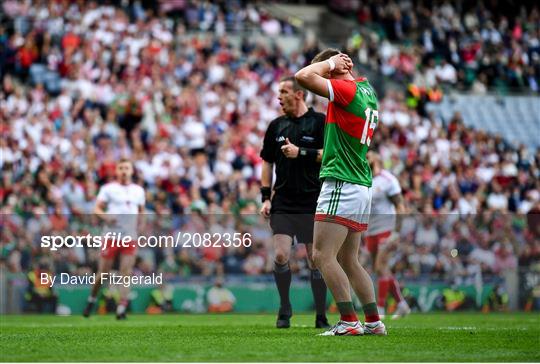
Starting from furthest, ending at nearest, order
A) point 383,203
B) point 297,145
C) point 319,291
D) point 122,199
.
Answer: point 383,203 → point 122,199 → point 319,291 → point 297,145

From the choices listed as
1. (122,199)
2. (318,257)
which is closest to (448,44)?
(122,199)

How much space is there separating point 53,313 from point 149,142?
7.94 m

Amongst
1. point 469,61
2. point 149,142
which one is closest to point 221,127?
point 149,142

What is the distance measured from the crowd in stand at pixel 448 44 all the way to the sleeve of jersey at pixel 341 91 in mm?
22475

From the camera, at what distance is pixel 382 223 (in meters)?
18.0

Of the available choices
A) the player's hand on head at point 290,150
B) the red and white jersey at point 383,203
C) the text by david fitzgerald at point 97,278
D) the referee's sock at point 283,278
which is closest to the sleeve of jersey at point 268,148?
the player's hand on head at point 290,150

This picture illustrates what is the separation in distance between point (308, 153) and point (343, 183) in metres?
2.13

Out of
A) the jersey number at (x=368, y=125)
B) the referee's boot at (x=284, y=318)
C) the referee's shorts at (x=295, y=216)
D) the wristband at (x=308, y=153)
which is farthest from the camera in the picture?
the referee's shorts at (x=295, y=216)

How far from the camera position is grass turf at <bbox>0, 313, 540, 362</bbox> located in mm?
8914

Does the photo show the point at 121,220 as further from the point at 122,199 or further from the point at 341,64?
the point at 341,64

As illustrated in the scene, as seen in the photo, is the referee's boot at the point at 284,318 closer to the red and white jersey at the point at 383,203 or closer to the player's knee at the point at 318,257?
the player's knee at the point at 318,257

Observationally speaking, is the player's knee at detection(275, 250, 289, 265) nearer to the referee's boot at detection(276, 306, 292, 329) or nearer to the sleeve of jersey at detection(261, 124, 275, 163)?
the referee's boot at detection(276, 306, 292, 329)

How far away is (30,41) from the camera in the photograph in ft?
88.1

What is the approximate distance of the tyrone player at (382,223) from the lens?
57.5 feet
